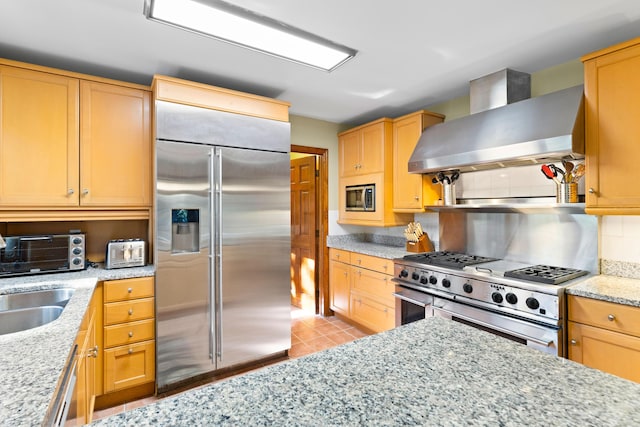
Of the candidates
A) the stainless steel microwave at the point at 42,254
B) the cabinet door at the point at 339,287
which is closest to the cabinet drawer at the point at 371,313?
the cabinet door at the point at 339,287

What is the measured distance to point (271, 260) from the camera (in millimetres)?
2752

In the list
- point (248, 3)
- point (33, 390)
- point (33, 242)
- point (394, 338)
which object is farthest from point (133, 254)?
point (394, 338)

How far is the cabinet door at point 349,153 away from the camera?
3.65 metres

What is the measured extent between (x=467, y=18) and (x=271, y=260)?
222 centimetres

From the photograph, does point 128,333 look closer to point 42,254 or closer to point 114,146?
point 42,254

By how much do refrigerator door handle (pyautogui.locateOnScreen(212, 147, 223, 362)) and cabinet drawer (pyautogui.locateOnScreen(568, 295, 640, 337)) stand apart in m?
2.39

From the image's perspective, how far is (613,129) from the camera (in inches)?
73.2

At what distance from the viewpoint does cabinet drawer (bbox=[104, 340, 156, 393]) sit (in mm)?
2150

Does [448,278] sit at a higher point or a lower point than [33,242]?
lower

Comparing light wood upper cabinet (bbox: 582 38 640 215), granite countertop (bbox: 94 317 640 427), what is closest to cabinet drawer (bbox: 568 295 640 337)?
→ light wood upper cabinet (bbox: 582 38 640 215)

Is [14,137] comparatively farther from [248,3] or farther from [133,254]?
[248,3]

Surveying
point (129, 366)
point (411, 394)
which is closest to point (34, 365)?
point (411, 394)

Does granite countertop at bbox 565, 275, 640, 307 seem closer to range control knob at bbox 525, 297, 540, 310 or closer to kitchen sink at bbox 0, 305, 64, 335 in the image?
range control knob at bbox 525, 297, 540, 310

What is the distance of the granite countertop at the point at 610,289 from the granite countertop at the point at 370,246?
1.36 m
